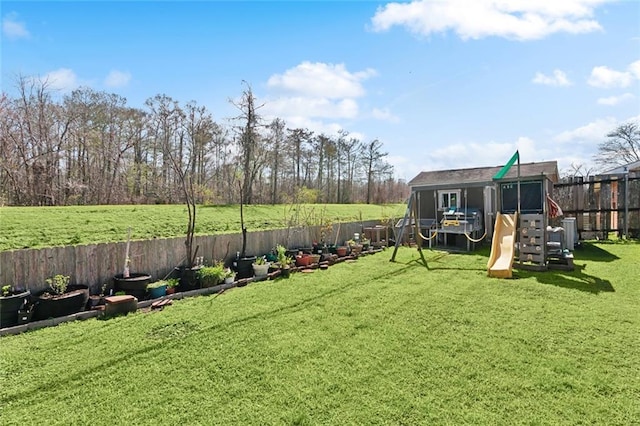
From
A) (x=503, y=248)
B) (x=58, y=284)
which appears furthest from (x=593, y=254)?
(x=58, y=284)

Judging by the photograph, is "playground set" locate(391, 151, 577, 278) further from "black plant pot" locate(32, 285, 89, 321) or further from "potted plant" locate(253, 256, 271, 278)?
"black plant pot" locate(32, 285, 89, 321)

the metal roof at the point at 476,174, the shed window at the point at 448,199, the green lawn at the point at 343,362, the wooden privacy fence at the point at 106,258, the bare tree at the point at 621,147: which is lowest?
the green lawn at the point at 343,362

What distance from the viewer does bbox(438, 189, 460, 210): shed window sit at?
12058 mm

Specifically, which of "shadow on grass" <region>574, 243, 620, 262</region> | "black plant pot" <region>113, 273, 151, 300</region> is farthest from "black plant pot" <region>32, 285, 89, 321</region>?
"shadow on grass" <region>574, 243, 620, 262</region>

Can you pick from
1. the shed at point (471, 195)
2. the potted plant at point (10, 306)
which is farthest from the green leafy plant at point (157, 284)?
the shed at point (471, 195)

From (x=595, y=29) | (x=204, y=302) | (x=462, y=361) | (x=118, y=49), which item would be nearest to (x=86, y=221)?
A: (x=118, y=49)

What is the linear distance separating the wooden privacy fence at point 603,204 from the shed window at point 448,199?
12.4ft

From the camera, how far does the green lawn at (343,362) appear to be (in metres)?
2.44

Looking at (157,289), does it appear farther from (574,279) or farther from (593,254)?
(593,254)

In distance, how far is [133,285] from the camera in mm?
5262

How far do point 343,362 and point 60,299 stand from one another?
4.08 metres

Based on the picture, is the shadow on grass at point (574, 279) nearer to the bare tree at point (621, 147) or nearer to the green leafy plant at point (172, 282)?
the green leafy plant at point (172, 282)

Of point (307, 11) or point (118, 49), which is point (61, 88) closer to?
point (118, 49)

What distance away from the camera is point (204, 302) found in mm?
5312
